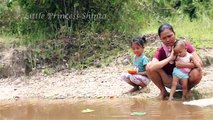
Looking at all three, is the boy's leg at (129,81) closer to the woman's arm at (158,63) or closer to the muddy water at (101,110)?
the muddy water at (101,110)

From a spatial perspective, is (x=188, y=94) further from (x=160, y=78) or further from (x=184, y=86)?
(x=160, y=78)

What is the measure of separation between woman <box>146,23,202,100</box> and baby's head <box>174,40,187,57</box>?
0.23 feet

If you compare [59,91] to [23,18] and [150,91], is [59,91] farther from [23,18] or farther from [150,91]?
[23,18]

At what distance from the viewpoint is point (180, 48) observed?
5.29 m

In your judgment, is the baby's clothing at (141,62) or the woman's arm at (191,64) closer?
the woman's arm at (191,64)

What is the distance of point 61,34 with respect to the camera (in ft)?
28.8

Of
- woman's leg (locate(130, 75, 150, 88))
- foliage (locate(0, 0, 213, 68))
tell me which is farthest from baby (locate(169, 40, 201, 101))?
foliage (locate(0, 0, 213, 68))

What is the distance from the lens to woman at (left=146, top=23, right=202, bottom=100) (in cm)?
538

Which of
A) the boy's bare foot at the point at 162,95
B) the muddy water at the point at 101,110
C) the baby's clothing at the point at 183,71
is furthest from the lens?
the boy's bare foot at the point at 162,95

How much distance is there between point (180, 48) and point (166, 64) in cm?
33

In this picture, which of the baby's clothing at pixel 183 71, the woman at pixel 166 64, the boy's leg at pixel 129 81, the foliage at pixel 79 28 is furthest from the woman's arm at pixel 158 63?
the foliage at pixel 79 28

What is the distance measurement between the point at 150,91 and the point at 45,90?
5.75 feet

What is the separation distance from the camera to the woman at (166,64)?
538 cm

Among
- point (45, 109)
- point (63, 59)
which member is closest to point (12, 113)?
point (45, 109)
